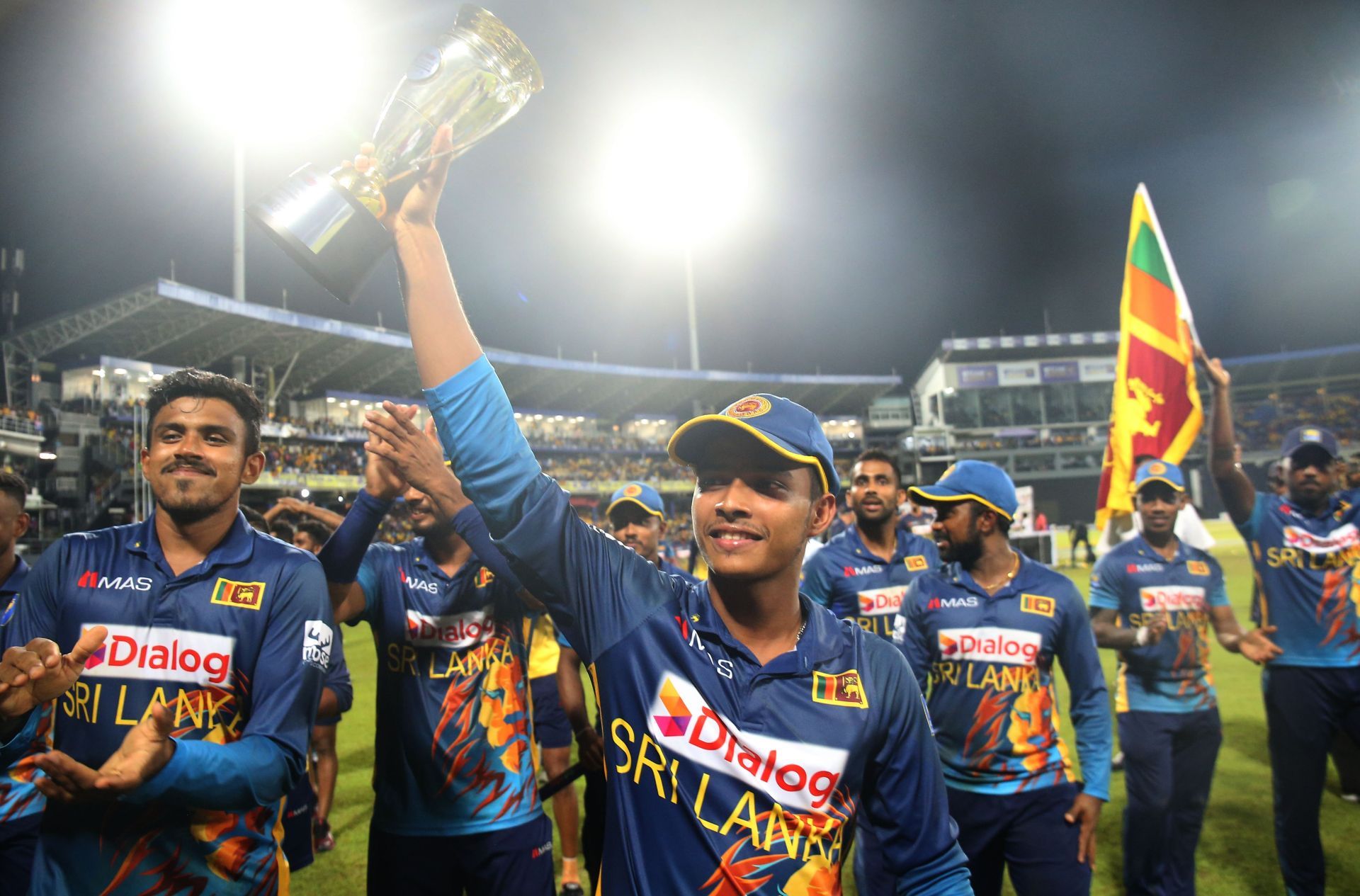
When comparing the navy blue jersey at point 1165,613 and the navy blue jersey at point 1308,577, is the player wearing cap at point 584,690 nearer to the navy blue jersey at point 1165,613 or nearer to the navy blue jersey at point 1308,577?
the navy blue jersey at point 1165,613

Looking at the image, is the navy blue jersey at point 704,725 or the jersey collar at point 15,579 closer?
the navy blue jersey at point 704,725

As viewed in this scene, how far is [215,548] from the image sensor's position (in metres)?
2.57

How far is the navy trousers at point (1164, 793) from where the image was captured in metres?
4.16

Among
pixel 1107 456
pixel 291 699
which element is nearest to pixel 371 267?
pixel 291 699

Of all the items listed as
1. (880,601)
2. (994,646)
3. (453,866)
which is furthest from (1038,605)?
(453,866)

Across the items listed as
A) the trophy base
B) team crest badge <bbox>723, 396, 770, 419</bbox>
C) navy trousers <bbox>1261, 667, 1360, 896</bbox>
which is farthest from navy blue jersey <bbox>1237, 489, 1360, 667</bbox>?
the trophy base

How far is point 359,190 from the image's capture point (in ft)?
5.92

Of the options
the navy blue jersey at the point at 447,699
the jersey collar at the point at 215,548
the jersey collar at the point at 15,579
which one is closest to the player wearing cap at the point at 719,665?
the jersey collar at the point at 215,548

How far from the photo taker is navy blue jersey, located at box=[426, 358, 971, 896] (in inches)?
66.7

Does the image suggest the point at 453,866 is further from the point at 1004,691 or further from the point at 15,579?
the point at 15,579

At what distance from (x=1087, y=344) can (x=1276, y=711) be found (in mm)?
62882

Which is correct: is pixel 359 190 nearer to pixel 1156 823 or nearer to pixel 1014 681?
pixel 1014 681

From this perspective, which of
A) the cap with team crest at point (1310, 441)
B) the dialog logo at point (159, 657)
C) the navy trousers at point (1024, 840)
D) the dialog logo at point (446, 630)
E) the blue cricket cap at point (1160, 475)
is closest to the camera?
the dialog logo at point (159, 657)

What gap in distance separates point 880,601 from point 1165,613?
1893 millimetres
